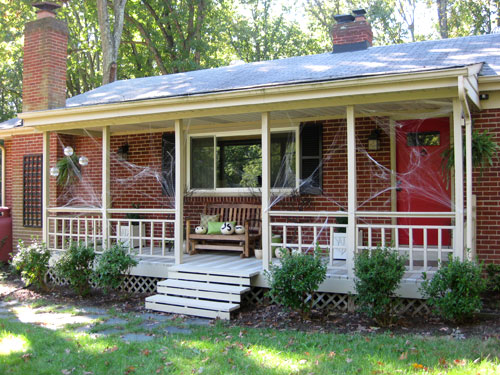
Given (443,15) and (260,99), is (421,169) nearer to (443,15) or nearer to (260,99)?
(260,99)

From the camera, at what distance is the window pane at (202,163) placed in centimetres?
1035

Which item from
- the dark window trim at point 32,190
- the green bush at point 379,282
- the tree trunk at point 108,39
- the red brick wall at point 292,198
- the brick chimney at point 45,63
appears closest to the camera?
the green bush at point 379,282

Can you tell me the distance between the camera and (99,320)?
686 cm

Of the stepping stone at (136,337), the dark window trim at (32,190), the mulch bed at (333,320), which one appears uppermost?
the dark window trim at (32,190)

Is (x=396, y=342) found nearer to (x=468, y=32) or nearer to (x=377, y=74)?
(x=377, y=74)

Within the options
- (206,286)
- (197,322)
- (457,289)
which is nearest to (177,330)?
(197,322)

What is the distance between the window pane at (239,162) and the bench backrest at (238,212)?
18.2 inches

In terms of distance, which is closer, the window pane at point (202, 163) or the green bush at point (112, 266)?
the green bush at point (112, 266)

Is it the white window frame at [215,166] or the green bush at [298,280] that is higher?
the white window frame at [215,166]

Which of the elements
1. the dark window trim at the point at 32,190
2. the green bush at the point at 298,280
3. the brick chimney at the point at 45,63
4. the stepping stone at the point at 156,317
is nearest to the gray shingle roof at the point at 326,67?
the brick chimney at the point at 45,63

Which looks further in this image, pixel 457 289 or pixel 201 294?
pixel 201 294

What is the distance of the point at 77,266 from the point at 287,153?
4279 millimetres

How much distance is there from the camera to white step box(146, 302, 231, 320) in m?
6.87

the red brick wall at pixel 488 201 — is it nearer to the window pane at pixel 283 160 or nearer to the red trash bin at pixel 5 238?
the window pane at pixel 283 160
